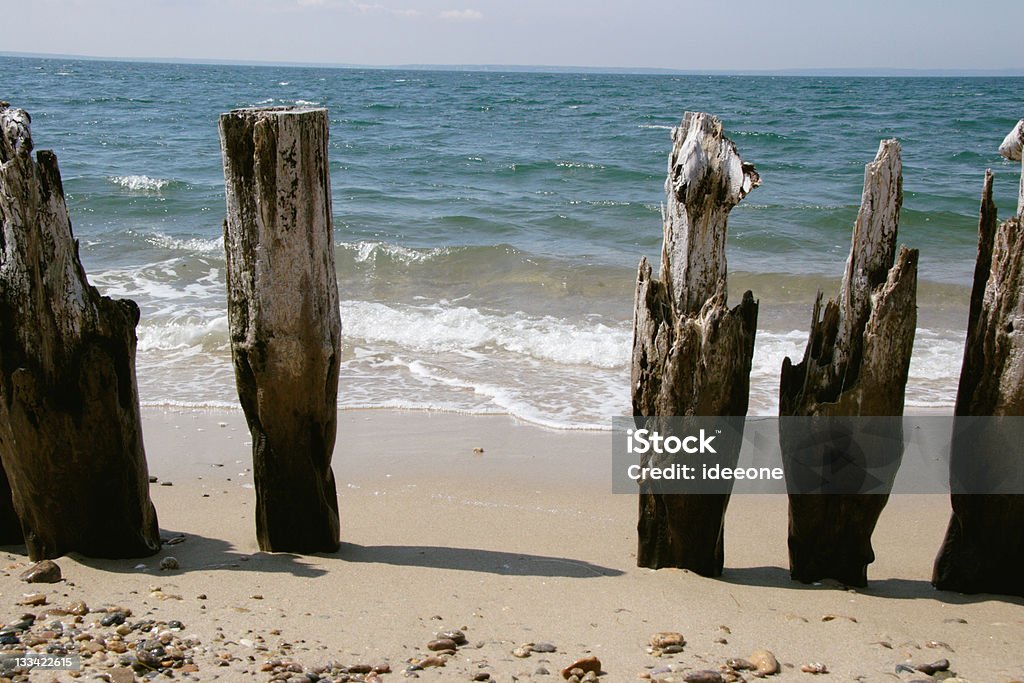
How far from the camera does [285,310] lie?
4.47 m

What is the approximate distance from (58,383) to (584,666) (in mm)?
2547

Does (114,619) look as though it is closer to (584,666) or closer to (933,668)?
(584,666)

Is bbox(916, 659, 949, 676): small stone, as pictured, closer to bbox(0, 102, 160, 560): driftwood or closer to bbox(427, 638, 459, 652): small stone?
bbox(427, 638, 459, 652): small stone

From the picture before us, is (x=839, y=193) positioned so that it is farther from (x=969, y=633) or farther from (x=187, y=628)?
(x=187, y=628)

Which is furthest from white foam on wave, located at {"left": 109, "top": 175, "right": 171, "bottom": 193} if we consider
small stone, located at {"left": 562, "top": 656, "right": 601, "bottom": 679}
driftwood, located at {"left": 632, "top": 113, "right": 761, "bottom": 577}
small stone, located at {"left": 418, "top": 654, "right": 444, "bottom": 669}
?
small stone, located at {"left": 562, "top": 656, "right": 601, "bottom": 679}

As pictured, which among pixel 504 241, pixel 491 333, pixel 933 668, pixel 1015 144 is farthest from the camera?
pixel 504 241

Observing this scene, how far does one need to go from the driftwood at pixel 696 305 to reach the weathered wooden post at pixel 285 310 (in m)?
1.42

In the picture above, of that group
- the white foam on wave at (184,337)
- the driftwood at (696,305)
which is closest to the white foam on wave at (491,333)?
the white foam on wave at (184,337)

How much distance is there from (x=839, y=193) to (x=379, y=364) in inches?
530

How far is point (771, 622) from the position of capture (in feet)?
13.9

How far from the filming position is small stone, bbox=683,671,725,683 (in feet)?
12.0

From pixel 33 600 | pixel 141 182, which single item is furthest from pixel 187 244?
pixel 33 600

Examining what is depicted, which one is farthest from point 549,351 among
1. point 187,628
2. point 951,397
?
point 187,628

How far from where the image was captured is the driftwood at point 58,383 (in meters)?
4.30
